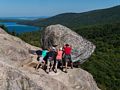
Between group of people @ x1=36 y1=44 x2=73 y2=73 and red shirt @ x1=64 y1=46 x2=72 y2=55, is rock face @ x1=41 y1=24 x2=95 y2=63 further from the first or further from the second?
red shirt @ x1=64 y1=46 x2=72 y2=55

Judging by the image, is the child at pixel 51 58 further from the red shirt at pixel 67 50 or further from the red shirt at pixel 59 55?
the red shirt at pixel 67 50

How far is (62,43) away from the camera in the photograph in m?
23.5

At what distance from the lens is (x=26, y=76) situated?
1569 centimetres

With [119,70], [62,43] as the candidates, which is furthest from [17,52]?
[119,70]

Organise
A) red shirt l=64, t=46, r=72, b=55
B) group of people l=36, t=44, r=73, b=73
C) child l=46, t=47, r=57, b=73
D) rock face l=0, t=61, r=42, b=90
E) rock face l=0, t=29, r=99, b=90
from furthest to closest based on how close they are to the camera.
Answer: red shirt l=64, t=46, r=72, b=55, group of people l=36, t=44, r=73, b=73, child l=46, t=47, r=57, b=73, rock face l=0, t=29, r=99, b=90, rock face l=0, t=61, r=42, b=90

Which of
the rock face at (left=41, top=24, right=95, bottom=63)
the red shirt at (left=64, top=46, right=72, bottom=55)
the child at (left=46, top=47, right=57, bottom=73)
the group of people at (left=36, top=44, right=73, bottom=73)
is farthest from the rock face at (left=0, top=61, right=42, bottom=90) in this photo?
the rock face at (left=41, top=24, right=95, bottom=63)

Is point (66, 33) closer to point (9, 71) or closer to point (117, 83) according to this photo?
point (9, 71)

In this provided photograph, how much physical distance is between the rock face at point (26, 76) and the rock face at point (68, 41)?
1516 millimetres

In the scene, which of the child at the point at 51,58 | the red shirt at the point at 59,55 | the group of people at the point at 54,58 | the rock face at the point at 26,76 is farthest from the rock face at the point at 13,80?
the red shirt at the point at 59,55

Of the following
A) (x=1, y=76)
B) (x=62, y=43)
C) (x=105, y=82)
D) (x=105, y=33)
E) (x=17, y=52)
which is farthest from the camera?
(x=105, y=33)

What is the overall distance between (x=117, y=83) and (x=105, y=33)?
122m

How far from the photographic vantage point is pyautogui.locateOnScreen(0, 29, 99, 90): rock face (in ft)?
49.0

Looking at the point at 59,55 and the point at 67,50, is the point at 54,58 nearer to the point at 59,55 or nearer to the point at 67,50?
the point at 59,55

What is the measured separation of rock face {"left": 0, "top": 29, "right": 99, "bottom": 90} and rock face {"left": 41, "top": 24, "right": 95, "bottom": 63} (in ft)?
4.97
